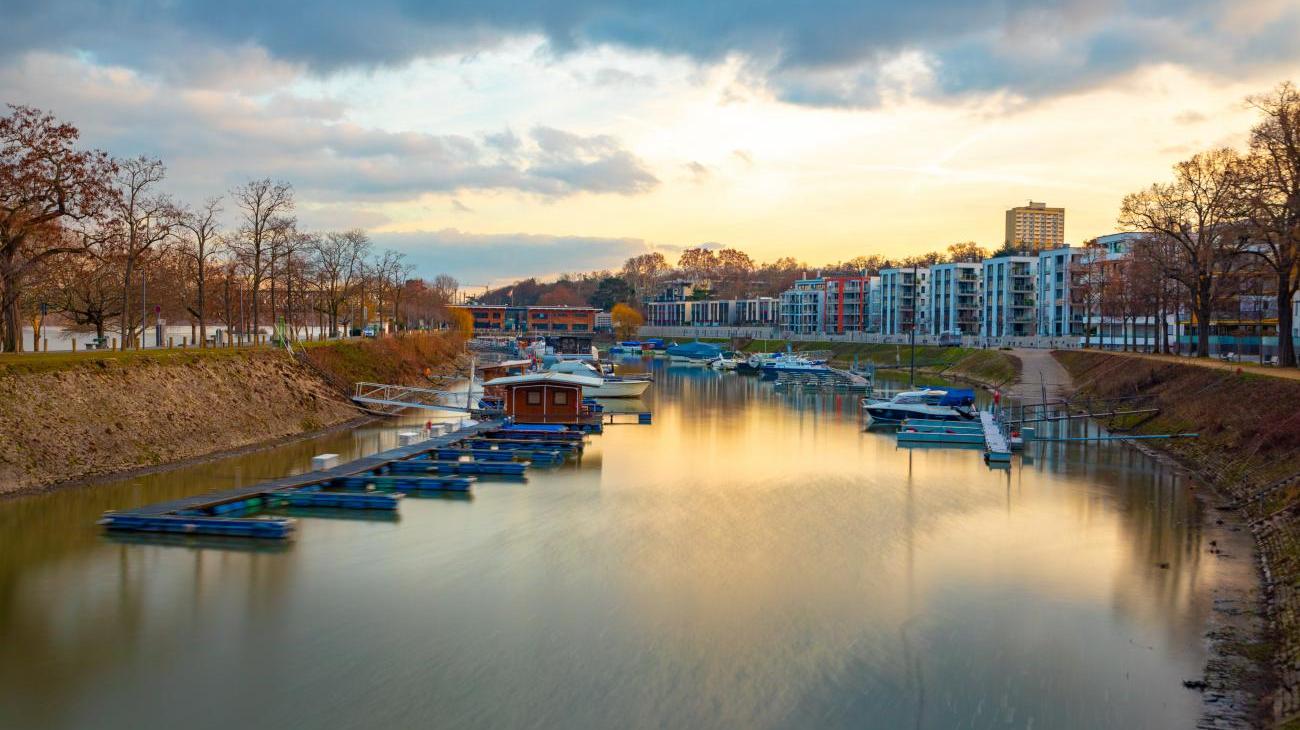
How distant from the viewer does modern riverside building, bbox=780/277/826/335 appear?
172875 millimetres

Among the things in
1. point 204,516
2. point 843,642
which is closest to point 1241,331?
point 843,642

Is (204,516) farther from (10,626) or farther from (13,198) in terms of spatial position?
(13,198)

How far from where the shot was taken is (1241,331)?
8081 cm

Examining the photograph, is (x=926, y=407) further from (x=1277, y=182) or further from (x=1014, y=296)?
(x=1014, y=296)

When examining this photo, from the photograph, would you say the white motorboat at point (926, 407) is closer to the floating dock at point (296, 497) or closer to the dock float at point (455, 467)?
the floating dock at point (296, 497)

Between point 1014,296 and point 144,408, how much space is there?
118m

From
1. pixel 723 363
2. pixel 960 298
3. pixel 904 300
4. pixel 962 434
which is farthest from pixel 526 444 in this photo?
pixel 904 300

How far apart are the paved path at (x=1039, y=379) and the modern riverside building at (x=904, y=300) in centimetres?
6609

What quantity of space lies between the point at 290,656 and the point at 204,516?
1147 centimetres

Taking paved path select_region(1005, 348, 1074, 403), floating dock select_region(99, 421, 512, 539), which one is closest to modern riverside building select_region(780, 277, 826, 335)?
paved path select_region(1005, 348, 1074, 403)

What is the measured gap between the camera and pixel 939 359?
104m

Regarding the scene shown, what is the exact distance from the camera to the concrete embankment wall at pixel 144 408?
3142cm

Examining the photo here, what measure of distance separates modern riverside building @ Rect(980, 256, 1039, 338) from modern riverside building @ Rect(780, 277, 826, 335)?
42.2 meters

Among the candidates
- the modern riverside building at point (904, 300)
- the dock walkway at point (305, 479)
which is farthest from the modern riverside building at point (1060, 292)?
the dock walkway at point (305, 479)
